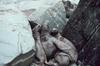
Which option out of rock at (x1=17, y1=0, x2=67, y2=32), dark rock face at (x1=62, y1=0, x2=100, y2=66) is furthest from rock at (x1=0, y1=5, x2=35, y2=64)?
dark rock face at (x1=62, y1=0, x2=100, y2=66)

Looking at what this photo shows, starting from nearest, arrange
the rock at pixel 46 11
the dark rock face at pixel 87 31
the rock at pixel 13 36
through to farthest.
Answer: the rock at pixel 13 36
the dark rock face at pixel 87 31
the rock at pixel 46 11

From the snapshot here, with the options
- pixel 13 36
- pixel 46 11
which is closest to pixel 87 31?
pixel 46 11

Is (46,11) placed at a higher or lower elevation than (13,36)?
higher

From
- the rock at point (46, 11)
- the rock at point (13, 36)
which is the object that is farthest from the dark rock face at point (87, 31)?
the rock at point (13, 36)

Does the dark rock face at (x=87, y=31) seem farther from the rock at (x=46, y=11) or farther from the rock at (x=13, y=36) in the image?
the rock at (x=13, y=36)

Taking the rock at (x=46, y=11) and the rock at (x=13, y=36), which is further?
the rock at (x=46, y=11)

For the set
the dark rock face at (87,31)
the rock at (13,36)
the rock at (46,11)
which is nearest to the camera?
the rock at (13,36)

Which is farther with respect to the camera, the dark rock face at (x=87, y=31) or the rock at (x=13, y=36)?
the dark rock face at (x=87, y=31)

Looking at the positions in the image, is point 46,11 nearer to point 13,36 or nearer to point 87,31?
point 87,31

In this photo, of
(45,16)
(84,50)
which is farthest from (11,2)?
(84,50)

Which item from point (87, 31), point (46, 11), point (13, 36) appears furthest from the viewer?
point (46, 11)

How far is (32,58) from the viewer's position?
208 cm

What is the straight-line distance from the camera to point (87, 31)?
2.35m

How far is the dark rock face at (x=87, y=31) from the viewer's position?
89.0 inches
